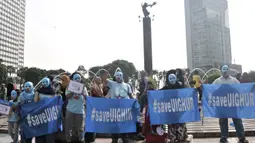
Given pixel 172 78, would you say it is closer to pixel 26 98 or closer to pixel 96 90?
pixel 96 90

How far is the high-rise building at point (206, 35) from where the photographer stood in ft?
299

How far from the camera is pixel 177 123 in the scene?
626cm

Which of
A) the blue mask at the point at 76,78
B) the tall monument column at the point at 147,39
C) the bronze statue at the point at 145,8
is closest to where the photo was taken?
the blue mask at the point at 76,78

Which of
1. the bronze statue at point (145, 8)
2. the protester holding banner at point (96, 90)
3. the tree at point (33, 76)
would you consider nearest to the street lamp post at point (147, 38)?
the bronze statue at point (145, 8)

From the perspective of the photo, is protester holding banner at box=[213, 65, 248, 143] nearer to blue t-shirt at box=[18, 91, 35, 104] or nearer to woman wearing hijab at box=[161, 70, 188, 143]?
woman wearing hijab at box=[161, 70, 188, 143]

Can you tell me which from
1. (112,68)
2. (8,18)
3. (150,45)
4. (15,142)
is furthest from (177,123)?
(8,18)

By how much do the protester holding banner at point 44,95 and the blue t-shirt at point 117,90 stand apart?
4.53ft

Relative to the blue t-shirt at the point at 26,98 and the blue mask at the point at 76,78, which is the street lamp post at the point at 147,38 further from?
the blue t-shirt at the point at 26,98

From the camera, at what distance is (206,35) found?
301ft

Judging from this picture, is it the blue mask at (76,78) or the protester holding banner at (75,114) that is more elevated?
the blue mask at (76,78)

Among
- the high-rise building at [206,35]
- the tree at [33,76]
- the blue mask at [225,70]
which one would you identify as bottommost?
the blue mask at [225,70]

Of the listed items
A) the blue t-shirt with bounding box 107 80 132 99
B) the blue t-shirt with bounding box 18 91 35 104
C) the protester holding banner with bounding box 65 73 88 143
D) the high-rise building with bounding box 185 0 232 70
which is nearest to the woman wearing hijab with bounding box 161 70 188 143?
the blue t-shirt with bounding box 107 80 132 99

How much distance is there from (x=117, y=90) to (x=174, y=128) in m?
1.58

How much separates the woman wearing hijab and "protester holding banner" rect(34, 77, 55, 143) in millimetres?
2700
